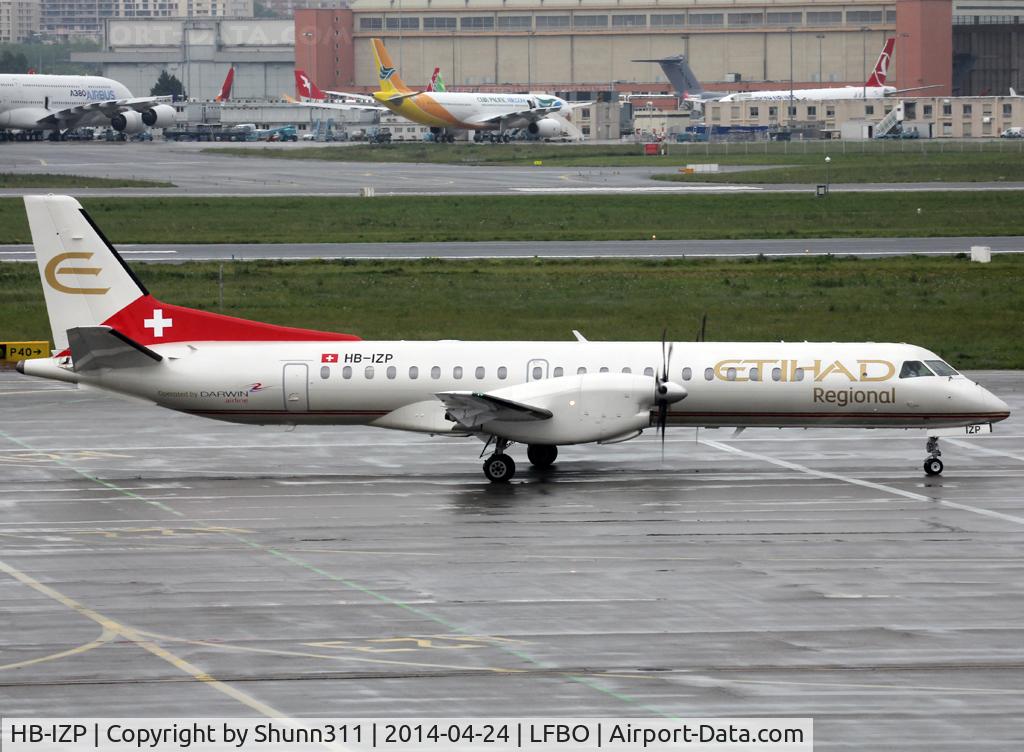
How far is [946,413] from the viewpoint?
30.2m

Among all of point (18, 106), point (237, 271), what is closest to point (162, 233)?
point (237, 271)

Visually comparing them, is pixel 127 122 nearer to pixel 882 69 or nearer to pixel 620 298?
pixel 882 69

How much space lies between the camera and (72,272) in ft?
102

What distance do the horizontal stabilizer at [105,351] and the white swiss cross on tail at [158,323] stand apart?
63 centimetres

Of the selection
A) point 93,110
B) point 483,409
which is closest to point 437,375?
point 483,409

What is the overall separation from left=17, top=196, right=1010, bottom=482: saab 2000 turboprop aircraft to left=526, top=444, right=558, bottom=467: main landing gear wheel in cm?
3

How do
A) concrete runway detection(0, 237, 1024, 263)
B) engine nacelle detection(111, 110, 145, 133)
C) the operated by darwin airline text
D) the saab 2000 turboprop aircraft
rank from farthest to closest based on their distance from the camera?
engine nacelle detection(111, 110, 145, 133), concrete runway detection(0, 237, 1024, 263), the saab 2000 turboprop aircraft, the operated by darwin airline text

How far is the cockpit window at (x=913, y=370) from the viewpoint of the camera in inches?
1193

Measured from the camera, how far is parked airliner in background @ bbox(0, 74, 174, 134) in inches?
5650

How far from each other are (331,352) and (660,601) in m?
12.0

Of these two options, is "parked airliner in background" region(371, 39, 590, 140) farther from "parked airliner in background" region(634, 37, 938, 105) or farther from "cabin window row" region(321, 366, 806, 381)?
"cabin window row" region(321, 366, 806, 381)

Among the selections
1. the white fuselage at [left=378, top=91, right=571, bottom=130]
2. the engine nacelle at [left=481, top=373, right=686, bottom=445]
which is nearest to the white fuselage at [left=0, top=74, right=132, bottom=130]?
the white fuselage at [left=378, top=91, right=571, bottom=130]

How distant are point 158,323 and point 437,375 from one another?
227 inches

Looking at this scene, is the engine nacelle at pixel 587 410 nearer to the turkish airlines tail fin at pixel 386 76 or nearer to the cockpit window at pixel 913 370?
the cockpit window at pixel 913 370
